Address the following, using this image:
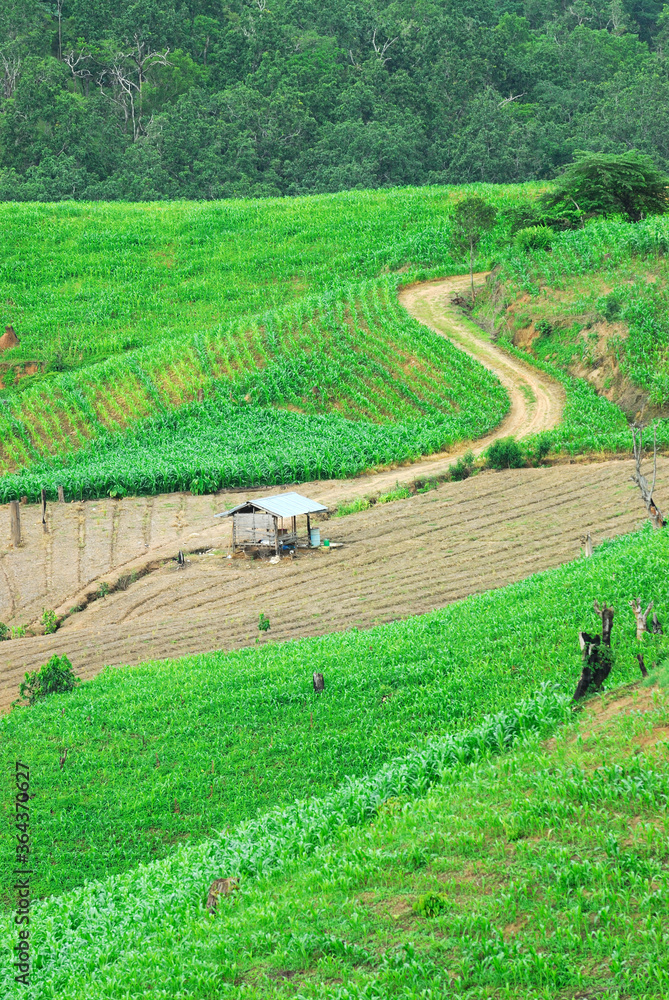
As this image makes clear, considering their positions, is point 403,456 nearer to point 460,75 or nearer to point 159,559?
point 159,559

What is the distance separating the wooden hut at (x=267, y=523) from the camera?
85.0 ft

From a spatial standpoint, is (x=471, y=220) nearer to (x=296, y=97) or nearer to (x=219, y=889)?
(x=296, y=97)

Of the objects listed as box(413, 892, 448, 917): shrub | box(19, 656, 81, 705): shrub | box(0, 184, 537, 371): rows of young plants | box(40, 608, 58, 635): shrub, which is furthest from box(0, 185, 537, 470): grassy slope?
box(413, 892, 448, 917): shrub

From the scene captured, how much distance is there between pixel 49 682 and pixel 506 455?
1579cm

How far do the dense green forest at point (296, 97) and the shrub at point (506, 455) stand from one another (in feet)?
144

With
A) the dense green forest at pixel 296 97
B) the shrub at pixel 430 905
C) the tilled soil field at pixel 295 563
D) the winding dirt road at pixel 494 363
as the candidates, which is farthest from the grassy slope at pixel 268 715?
the dense green forest at pixel 296 97

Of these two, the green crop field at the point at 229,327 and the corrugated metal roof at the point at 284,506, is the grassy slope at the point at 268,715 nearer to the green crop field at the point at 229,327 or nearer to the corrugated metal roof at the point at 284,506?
the corrugated metal roof at the point at 284,506

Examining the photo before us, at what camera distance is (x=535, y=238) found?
4366 cm

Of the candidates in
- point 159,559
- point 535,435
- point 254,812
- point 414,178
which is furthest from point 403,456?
point 414,178

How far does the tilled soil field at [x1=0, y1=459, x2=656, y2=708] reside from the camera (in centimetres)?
2117

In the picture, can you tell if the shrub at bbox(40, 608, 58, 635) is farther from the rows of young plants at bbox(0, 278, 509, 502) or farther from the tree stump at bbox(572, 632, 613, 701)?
the tree stump at bbox(572, 632, 613, 701)

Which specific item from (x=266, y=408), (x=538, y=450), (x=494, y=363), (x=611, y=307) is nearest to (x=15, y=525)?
(x=266, y=408)

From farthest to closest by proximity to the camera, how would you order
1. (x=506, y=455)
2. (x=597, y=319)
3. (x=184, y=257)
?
(x=184, y=257)
(x=597, y=319)
(x=506, y=455)

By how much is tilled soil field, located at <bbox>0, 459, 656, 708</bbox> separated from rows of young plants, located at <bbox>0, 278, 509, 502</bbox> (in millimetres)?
1943
